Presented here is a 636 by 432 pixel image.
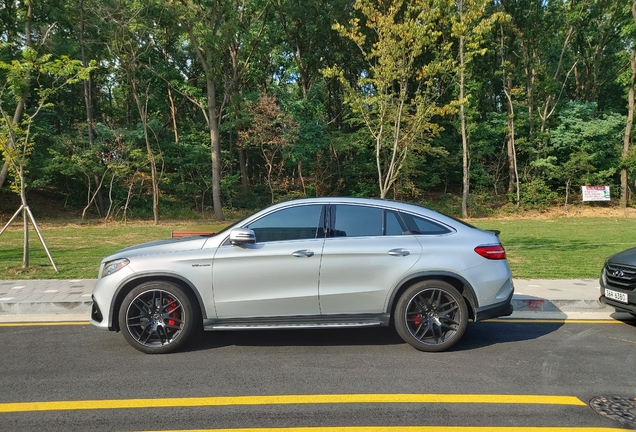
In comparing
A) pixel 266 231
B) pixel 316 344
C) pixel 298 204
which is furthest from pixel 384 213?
pixel 316 344

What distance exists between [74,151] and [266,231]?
23935 mm

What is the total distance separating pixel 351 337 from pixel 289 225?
161cm

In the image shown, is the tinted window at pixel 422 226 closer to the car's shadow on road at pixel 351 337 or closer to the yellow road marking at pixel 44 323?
the car's shadow on road at pixel 351 337

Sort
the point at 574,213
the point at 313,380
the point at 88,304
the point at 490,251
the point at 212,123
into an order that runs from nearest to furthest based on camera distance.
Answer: the point at 313,380 → the point at 490,251 → the point at 88,304 → the point at 212,123 → the point at 574,213

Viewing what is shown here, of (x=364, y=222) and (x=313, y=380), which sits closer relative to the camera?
(x=313, y=380)

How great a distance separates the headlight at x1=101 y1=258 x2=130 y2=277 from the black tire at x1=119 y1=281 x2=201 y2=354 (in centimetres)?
29

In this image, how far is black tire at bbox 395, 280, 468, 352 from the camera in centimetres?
524

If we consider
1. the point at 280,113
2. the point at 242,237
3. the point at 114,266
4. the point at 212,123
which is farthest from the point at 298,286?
the point at 280,113

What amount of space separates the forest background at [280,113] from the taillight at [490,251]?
19578 millimetres

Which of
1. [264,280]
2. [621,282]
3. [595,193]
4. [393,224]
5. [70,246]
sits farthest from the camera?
[595,193]

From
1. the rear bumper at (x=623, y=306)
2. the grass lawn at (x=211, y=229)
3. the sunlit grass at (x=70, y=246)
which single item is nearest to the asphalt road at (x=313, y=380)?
the rear bumper at (x=623, y=306)

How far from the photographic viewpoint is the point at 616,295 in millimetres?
6129

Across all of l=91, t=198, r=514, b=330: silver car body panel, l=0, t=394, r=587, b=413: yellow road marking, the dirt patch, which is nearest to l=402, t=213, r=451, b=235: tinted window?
l=91, t=198, r=514, b=330: silver car body panel

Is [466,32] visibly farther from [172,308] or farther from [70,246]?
[172,308]
